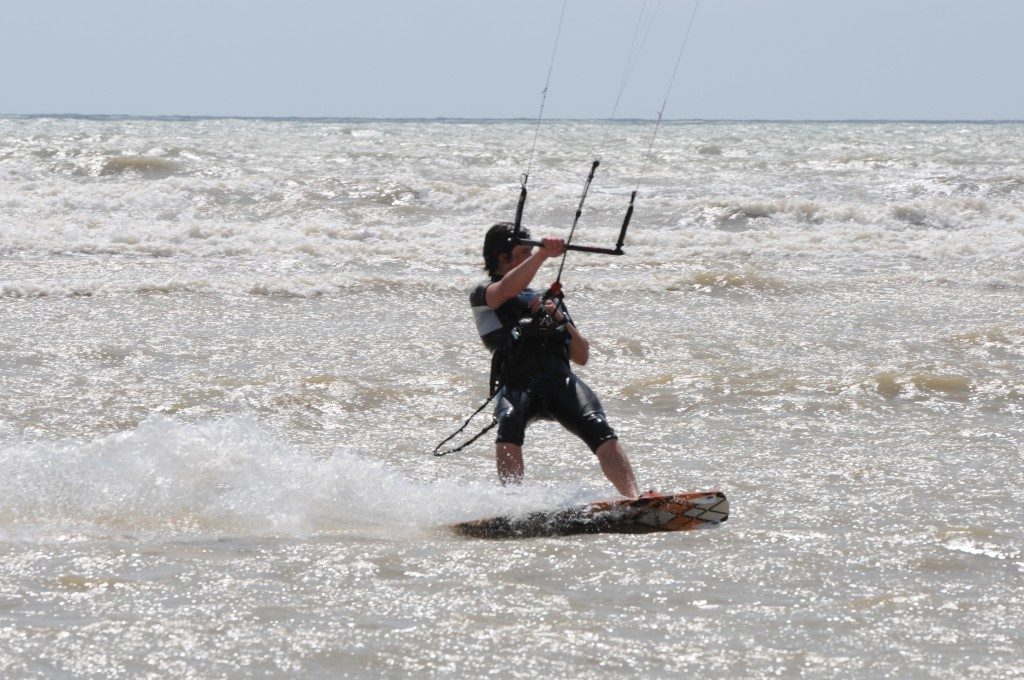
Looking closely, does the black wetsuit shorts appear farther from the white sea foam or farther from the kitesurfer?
the white sea foam

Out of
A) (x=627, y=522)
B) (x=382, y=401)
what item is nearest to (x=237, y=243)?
(x=382, y=401)

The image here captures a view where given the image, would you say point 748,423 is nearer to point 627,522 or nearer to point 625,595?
point 627,522

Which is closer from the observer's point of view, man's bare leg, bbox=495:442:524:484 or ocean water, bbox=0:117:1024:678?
ocean water, bbox=0:117:1024:678

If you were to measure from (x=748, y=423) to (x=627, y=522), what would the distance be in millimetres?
2798

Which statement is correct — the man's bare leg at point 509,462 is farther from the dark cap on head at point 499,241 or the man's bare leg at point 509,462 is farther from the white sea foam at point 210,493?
the dark cap on head at point 499,241

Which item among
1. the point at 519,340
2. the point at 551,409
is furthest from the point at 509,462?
the point at 519,340

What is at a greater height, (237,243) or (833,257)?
(833,257)

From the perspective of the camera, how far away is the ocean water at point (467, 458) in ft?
13.9

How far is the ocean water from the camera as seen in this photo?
423 centimetres

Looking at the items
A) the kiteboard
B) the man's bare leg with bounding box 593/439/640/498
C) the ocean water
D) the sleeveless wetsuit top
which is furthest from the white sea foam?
the sleeveless wetsuit top

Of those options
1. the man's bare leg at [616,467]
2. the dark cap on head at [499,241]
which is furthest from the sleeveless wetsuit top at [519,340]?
the man's bare leg at [616,467]

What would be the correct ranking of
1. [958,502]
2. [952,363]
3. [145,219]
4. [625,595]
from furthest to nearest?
[145,219], [952,363], [958,502], [625,595]

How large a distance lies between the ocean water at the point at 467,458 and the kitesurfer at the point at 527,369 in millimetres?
333

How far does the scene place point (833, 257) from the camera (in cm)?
1753
